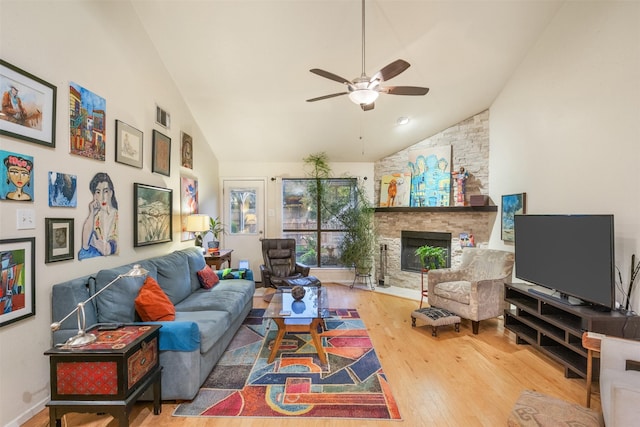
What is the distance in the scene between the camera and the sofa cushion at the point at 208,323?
2.34 metres

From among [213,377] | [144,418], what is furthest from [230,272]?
[144,418]

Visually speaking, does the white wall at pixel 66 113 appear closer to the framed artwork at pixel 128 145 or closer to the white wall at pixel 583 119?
the framed artwork at pixel 128 145

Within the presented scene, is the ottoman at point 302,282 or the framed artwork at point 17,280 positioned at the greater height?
the framed artwork at point 17,280

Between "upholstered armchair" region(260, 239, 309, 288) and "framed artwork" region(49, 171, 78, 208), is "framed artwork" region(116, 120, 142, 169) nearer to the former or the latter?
"framed artwork" region(49, 171, 78, 208)

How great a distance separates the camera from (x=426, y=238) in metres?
5.27

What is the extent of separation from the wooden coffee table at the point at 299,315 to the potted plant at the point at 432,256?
175 centimetres

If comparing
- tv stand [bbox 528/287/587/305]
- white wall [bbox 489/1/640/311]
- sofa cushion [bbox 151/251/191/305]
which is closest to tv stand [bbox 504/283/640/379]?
tv stand [bbox 528/287/587/305]

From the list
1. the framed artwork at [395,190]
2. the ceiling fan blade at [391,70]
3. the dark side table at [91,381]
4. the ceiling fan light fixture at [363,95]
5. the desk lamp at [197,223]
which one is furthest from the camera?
the framed artwork at [395,190]

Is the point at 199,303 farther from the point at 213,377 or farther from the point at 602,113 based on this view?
the point at 602,113

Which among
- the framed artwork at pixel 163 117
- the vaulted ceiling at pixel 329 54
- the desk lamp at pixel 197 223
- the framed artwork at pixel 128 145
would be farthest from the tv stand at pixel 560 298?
the framed artwork at pixel 163 117

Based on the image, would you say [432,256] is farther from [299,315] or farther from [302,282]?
[299,315]

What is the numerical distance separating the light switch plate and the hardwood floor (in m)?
1.27

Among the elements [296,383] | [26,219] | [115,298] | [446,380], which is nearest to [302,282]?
[296,383]

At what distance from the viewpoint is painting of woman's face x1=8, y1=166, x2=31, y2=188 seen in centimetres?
185
